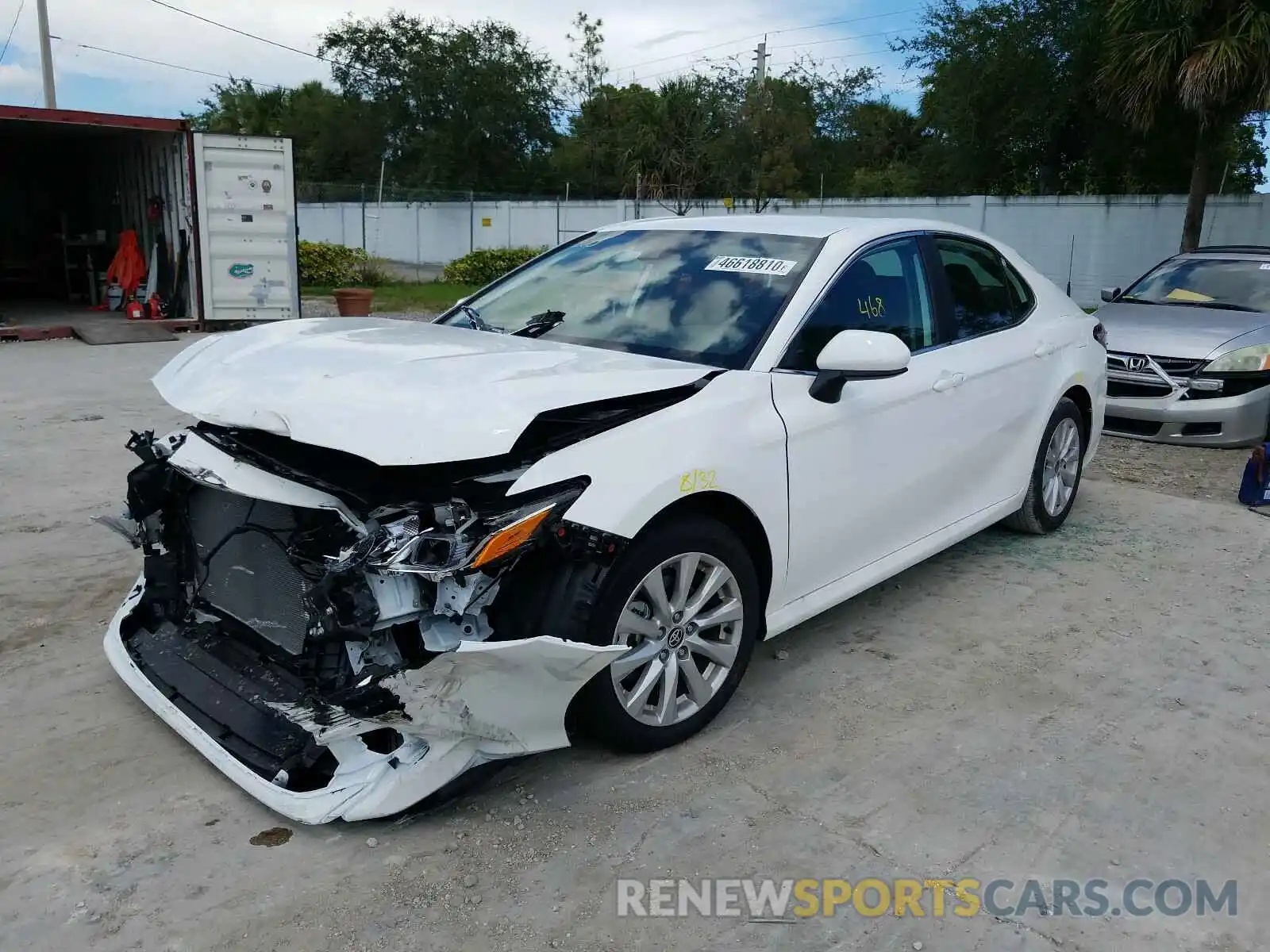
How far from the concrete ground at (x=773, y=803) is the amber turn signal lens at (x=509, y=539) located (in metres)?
0.84

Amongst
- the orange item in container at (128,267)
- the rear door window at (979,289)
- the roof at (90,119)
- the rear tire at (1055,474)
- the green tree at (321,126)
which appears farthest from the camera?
the green tree at (321,126)

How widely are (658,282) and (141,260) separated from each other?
45.2 ft

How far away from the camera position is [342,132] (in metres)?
46.4

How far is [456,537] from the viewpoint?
2691mm

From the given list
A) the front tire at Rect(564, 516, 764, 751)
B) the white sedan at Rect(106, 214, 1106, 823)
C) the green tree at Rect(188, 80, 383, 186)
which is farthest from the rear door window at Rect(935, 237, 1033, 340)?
the green tree at Rect(188, 80, 383, 186)

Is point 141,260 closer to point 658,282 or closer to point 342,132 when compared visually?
point 658,282

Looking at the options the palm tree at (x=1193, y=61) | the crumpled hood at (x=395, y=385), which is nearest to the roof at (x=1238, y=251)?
the palm tree at (x=1193, y=61)

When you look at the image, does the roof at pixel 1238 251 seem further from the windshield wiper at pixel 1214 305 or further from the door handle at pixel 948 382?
the door handle at pixel 948 382

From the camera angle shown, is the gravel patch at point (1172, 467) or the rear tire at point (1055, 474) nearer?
the rear tire at point (1055, 474)

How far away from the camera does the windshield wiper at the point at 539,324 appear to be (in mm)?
4055

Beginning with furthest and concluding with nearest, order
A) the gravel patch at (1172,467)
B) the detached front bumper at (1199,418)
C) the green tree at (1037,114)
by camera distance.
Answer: the green tree at (1037,114)
the detached front bumper at (1199,418)
the gravel patch at (1172,467)

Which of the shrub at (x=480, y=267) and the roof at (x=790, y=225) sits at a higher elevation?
the roof at (x=790, y=225)

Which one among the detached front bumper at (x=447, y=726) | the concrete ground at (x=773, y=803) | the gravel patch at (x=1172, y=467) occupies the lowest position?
the concrete ground at (x=773, y=803)

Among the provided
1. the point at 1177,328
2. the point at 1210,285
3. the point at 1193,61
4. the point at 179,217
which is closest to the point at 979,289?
the point at 1177,328
